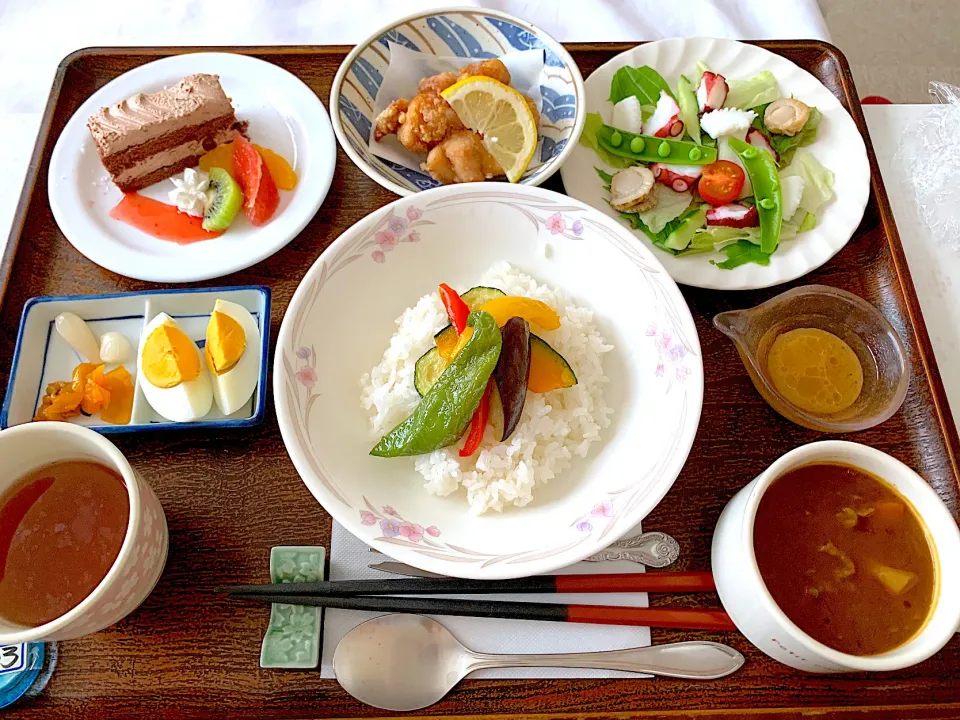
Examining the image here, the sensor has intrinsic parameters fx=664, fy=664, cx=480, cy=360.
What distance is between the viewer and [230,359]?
59.4 inches

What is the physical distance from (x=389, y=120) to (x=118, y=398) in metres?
1.00

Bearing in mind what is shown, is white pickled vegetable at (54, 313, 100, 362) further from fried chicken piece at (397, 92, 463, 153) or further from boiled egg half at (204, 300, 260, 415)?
fried chicken piece at (397, 92, 463, 153)

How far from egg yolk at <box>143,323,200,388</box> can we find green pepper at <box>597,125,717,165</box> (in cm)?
121

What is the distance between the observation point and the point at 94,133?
1.87 m

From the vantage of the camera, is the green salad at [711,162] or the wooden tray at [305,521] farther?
the green salad at [711,162]

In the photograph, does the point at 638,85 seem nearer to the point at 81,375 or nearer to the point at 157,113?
the point at 157,113

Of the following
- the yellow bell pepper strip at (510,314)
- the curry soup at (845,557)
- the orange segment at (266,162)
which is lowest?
the curry soup at (845,557)

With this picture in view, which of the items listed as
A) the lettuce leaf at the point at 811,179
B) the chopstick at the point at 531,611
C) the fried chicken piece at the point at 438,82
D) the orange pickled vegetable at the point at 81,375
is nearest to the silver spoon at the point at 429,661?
the chopstick at the point at 531,611

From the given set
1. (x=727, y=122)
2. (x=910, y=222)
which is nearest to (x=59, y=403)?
(x=727, y=122)

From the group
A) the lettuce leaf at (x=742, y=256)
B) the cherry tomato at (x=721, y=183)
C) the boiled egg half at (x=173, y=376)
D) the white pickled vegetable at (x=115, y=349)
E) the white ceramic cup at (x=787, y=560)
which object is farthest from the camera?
the cherry tomato at (x=721, y=183)

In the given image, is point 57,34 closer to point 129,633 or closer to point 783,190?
point 129,633

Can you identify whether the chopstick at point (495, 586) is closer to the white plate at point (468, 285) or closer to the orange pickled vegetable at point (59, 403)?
the white plate at point (468, 285)

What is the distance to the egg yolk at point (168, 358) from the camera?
4.81 feet

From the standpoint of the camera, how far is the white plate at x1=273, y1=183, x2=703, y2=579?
4.04 feet
